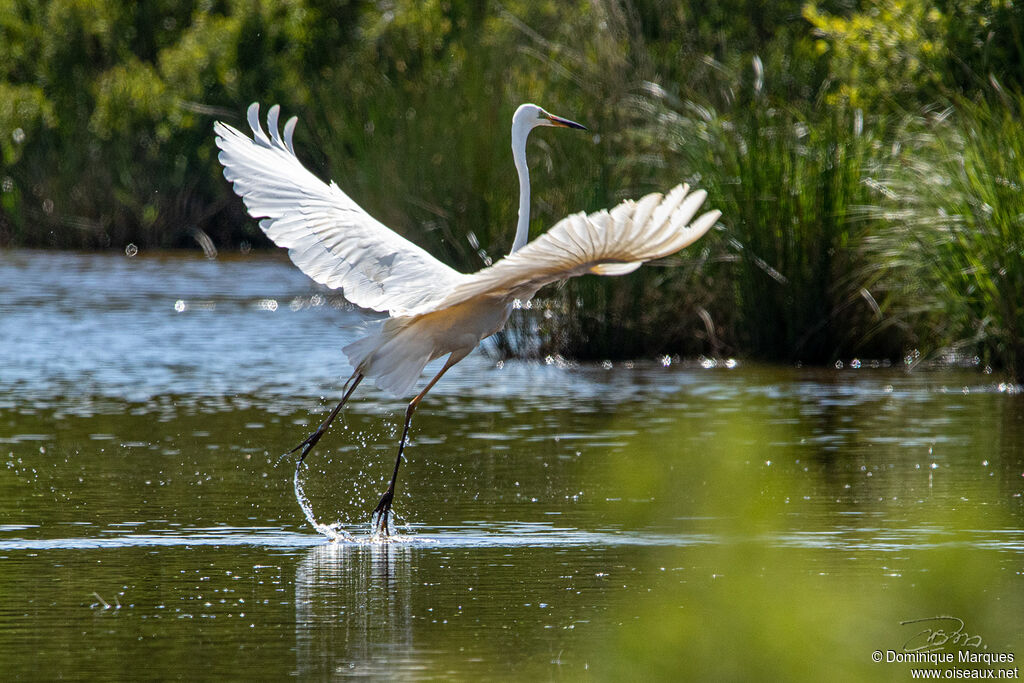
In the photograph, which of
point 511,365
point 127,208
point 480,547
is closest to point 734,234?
point 511,365

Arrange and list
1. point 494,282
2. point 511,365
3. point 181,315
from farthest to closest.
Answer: point 181,315 → point 511,365 → point 494,282

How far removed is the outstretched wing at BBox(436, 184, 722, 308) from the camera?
5.70 m

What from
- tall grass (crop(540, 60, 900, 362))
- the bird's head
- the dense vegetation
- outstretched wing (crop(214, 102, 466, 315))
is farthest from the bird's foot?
tall grass (crop(540, 60, 900, 362))

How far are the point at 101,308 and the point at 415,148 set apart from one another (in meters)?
5.04

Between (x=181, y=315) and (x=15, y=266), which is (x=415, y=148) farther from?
(x=15, y=266)

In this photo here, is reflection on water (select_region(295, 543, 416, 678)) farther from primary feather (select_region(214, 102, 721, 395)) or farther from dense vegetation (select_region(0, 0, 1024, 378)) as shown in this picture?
dense vegetation (select_region(0, 0, 1024, 378))

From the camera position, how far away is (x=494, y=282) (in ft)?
22.5

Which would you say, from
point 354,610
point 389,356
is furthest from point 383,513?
point 354,610

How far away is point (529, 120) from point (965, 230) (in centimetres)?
426

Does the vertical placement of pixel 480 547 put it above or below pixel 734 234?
below

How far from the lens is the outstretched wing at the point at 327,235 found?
25.0 feet

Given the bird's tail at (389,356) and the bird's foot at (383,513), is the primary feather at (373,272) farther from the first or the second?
the bird's foot at (383,513)

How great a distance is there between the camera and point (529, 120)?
30.3 feet

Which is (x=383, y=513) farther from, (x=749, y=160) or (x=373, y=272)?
(x=749, y=160)
